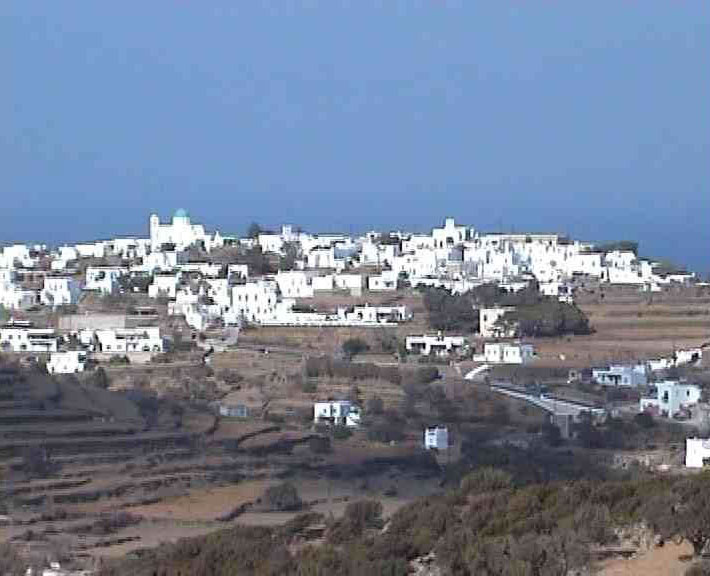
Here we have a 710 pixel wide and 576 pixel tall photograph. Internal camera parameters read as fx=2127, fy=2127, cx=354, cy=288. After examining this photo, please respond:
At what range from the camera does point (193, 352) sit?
44.0 m

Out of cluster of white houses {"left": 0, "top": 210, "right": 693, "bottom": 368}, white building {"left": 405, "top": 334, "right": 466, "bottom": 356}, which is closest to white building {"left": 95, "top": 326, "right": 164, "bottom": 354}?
cluster of white houses {"left": 0, "top": 210, "right": 693, "bottom": 368}

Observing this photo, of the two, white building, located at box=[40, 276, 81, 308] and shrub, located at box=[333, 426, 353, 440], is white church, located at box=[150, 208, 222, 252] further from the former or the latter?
shrub, located at box=[333, 426, 353, 440]

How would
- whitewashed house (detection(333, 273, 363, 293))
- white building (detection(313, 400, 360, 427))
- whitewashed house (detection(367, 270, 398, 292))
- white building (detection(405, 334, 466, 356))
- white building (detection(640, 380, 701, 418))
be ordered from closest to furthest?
white building (detection(313, 400, 360, 427)), white building (detection(640, 380, 701, 418)), white building (detection(405, 334, 466, 356)), whitewashed house (detection(367, 270, 398, 292)), whitewashed house (detection(333, 273, 363, 293))

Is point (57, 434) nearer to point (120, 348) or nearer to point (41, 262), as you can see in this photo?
point (120, 348)

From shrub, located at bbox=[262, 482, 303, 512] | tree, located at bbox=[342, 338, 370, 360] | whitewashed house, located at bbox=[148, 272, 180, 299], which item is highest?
whitewashed house, located at bbox=[148, 272, 180, 299]

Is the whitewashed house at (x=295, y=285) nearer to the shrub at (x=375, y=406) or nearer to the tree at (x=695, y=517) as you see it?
the shrub at (x=375, y=406)

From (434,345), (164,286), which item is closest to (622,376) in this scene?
(434,345)

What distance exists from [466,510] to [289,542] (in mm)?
1680

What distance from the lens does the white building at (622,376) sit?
40.1m

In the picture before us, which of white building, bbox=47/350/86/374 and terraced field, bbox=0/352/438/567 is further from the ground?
white building, bbox=47/350/86/374

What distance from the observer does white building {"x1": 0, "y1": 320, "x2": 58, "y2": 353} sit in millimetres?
44562

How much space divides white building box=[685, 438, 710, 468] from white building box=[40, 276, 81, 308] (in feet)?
85.6

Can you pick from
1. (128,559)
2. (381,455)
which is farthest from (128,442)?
(128,559)

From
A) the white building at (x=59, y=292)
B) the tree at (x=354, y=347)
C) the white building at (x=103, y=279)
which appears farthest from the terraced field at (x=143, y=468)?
the white building at (x=103, y=279)
